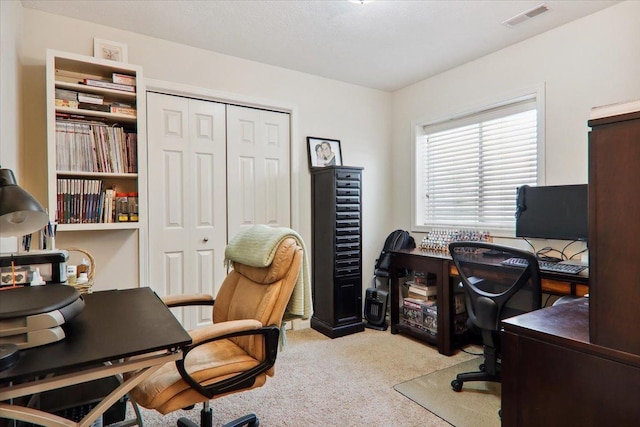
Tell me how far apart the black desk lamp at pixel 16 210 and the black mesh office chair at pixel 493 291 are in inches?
85.8

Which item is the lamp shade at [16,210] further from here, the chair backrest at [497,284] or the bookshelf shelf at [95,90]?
the chair backrest at [497,284]

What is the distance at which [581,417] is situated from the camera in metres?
0.98

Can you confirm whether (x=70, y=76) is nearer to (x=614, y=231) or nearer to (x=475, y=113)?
(x=614, y=231)

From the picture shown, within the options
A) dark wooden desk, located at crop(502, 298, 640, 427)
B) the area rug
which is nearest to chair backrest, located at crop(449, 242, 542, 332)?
the area rug

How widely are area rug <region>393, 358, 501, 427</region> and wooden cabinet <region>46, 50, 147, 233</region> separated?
2.21 m

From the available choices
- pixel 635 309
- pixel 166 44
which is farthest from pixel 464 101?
pixel 635 309

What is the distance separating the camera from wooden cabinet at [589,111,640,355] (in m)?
0.89

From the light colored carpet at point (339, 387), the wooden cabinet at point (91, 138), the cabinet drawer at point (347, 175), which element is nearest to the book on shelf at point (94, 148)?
the wooden cabinet at point (91, 138)

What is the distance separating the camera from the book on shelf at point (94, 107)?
2393mm

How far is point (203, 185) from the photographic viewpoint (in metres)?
3.08

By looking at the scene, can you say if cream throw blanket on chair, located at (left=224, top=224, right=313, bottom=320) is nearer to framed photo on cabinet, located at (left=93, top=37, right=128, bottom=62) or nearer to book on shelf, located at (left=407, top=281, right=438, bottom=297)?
book on shelf, located at (left=407, top=281, right=438, bottom=297)

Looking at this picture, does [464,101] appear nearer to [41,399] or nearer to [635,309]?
[635,309]

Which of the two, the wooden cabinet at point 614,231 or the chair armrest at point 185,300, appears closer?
the wooden cabinet at point 614,231

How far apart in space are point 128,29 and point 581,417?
133 inches
